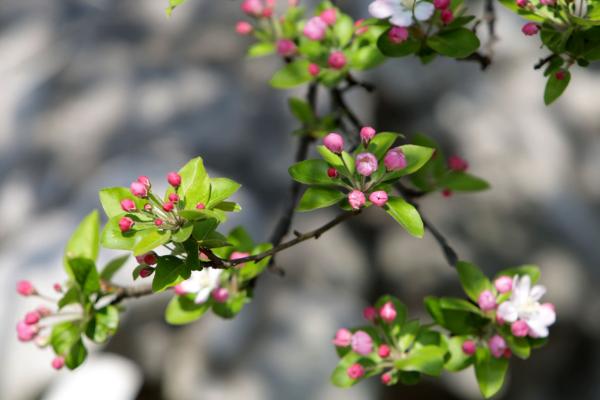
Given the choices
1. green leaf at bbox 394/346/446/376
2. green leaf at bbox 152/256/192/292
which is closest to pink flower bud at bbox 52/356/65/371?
green leaf at bbox 152/256/192/292

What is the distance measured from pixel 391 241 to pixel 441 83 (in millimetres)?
718

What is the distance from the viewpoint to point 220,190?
714 millimetres

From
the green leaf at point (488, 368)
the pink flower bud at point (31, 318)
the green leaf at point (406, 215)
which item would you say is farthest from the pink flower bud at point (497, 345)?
the pink flower bud at point (31, 318)

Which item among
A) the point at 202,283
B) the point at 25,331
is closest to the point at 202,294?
the point at 202,283

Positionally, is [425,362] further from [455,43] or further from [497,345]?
[455,43]

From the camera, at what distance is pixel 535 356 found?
258 centimetres

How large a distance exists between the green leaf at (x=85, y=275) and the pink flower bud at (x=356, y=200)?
41cm

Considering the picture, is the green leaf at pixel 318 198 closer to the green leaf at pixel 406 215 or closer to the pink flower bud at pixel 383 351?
the green leaf at pixel 406 215

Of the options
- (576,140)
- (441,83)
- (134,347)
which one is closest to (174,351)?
(134,347)

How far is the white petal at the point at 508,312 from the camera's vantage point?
34.5 inches

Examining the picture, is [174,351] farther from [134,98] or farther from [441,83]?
[441,83]

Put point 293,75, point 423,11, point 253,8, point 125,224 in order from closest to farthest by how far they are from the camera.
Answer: point 125,224, point 423,11, point 293,75, point 253,8

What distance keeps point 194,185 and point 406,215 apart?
22cm

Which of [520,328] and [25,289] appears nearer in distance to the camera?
[520,328]
